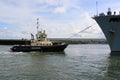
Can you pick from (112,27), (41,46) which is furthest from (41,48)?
(112,27)

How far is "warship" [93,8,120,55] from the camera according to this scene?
49062mm

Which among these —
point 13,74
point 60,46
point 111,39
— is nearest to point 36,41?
point 60,46

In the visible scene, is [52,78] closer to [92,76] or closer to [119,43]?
[92,76]

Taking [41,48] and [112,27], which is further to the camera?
[41,48]

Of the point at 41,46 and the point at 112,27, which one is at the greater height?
the point at 112,27

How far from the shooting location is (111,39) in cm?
5069

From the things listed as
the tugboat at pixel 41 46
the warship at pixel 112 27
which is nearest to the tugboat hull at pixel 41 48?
the tugboat at pixel 41 46

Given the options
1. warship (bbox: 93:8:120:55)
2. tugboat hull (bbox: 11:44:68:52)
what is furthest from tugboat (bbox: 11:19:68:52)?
warship (bbox: 93:8:120:55)

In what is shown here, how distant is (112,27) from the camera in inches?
1959

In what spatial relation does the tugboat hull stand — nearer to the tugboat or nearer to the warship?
the tugboat

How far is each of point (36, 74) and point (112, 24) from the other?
24.5 metres

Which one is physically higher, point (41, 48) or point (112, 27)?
point (112, 27)

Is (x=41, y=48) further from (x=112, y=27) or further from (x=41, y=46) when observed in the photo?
(x=112, y=27)

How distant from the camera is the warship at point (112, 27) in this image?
161ft
